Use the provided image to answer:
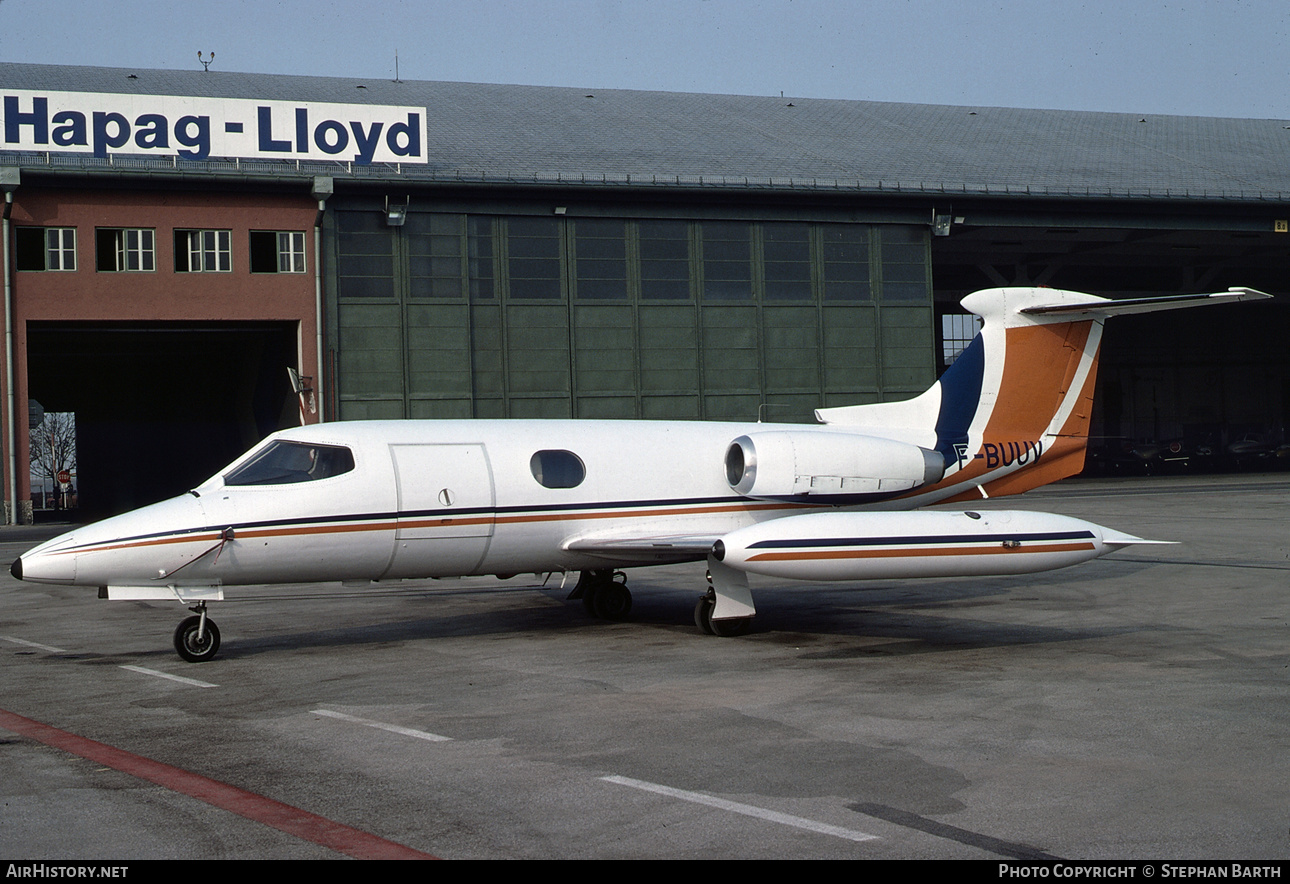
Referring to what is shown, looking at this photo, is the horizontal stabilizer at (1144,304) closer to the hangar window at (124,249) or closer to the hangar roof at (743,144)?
the hangar roof at (743,144)

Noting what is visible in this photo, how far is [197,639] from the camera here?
42.6ft

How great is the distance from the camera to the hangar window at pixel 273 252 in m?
38.8

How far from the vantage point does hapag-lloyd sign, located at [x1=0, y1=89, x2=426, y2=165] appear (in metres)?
36.5

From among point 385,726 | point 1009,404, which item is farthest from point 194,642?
point 1009,404

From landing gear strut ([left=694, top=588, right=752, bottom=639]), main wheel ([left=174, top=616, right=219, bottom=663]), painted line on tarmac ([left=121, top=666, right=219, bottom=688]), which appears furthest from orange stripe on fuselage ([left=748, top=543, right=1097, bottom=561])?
main wheel ([left=174, top=616, right=219, bottom=663])

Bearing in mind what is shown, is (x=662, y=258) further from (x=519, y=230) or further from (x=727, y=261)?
(x=519, y=230)

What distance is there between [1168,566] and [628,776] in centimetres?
1545

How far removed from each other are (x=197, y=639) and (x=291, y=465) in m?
2.03

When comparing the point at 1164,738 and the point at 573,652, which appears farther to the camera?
the point at 573,652

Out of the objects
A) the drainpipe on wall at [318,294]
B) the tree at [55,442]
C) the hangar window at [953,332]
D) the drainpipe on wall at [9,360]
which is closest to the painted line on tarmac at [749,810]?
the drainpipe on wall at [318,294]

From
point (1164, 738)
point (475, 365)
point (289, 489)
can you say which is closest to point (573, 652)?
point (289, 489)

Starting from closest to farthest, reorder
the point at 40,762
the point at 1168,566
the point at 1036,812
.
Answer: the point at 1036,812 < the point at 40,762 < the point at 1168,566

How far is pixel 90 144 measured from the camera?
3675cm

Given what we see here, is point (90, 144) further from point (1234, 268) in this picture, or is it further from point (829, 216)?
point (1234, 268)
